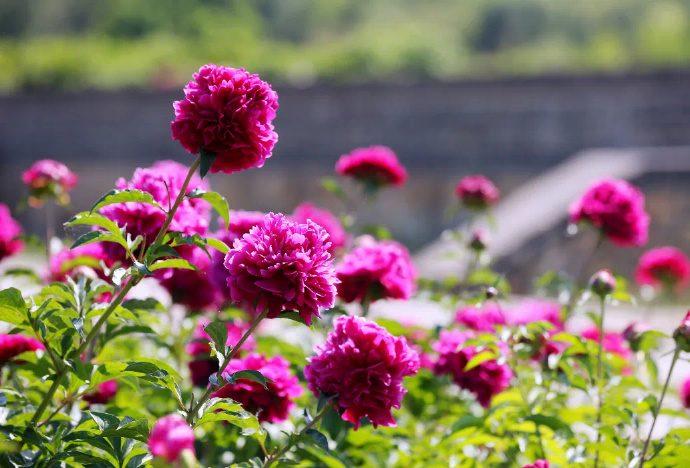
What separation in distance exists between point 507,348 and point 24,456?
94cm

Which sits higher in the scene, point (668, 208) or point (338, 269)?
point (668, 208)

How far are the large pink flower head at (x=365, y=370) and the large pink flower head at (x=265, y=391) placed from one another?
23 cm

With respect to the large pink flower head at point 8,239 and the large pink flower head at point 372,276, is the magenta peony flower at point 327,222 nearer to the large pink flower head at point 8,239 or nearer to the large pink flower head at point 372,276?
the large pink flower head at point 372,276

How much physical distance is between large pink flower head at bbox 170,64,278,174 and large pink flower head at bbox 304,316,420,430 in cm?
28

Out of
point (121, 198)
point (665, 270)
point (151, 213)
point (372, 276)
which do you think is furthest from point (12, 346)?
point (665, 270)

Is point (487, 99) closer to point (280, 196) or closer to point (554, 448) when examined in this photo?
point (280, 196)

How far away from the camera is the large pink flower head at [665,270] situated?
2793mm

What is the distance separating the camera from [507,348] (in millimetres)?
1635

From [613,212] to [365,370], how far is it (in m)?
1.16

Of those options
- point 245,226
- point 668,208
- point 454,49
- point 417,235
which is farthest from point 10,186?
point 454,49

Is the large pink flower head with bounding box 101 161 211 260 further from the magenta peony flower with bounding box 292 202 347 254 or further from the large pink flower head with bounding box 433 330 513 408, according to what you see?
the magenta peony flower with bounding box 292 202 347 254

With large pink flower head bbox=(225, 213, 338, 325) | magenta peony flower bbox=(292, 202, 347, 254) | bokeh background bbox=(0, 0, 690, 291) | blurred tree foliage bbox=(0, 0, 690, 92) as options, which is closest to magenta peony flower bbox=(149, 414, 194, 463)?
large pink flower head bbox=(225, 213, 338, 325)

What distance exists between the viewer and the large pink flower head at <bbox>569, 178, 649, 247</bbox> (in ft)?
6.65

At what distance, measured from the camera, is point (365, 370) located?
1104 mm
